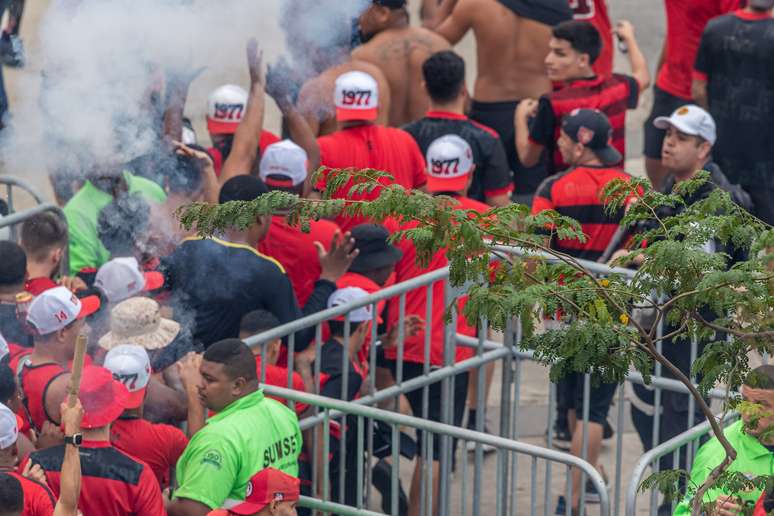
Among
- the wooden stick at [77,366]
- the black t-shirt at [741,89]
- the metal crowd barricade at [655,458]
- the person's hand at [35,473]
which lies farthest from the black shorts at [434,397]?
the black t-shirt at [741,89]

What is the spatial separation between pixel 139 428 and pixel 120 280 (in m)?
1.11

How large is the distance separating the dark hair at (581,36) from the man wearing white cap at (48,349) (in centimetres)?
380

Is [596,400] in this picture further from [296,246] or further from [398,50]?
[398,50]

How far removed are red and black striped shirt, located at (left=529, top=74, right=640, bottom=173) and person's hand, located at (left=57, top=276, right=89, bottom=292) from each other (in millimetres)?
3056

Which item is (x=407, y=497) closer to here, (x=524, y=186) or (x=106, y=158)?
(x=106, y=158)

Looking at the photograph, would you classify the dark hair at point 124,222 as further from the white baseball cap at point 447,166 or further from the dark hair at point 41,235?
the white baseball cap at point 447,166

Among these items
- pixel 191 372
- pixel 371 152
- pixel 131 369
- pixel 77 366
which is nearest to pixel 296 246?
pixel 371 152

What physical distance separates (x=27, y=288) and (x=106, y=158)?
0.87 metres

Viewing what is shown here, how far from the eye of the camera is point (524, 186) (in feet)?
34.2

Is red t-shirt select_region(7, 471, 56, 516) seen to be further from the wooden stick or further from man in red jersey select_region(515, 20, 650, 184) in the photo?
man in red jersey select_region(515, 20, 650, 184)

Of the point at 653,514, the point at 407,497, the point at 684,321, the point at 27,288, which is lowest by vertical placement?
the point at 407,497

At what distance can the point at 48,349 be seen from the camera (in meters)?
6.72

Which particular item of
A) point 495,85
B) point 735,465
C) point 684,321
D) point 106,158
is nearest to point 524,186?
point 495,85

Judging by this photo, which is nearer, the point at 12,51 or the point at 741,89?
the point at 12,51
